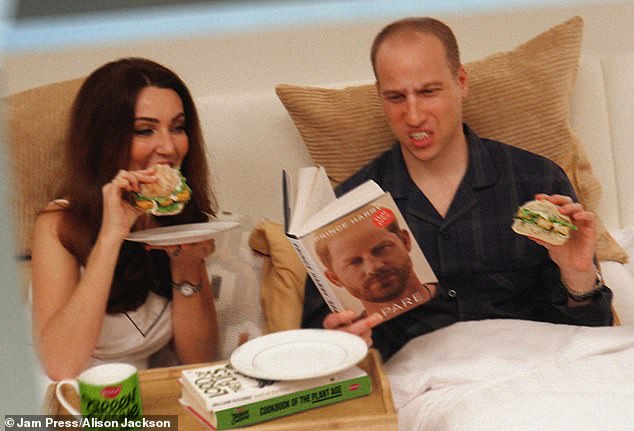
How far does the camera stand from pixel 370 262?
124cm

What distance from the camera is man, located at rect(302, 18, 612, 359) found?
1.28 metres

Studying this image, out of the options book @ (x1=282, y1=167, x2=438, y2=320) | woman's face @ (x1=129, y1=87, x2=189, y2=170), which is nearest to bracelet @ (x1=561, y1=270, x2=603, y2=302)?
book @ (x1=282, y1=167, x2=438, y2=320)

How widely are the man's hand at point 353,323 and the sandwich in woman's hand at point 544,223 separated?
0.27 meters

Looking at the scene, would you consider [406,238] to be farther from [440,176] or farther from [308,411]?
[308,411]

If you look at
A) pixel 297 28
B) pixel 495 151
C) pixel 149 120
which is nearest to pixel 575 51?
pixel 495 151

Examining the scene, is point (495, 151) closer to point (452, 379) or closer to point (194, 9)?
point (452, 379)

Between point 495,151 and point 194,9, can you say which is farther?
point 495,151

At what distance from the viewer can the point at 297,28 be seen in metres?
1.29

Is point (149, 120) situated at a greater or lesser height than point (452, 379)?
greater

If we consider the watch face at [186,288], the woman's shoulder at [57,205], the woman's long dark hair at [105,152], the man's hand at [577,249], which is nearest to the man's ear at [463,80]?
the man's hand at [577,249]

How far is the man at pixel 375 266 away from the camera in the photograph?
3.98ft

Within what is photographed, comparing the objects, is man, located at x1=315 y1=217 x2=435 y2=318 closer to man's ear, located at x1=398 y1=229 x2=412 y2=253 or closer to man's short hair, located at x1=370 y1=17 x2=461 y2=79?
man's ear, located at x1=398 y1=229 x2=412 y2=253

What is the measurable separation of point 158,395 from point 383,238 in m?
0.42

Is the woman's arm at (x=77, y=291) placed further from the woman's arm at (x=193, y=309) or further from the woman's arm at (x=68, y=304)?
the woman's arm at (x=193, y=309)
